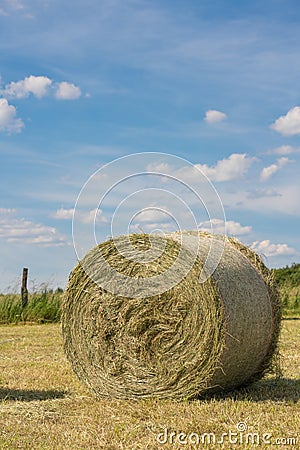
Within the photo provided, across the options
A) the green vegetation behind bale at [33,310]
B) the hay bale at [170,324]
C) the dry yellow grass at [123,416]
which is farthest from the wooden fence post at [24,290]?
the hay bale at [170,324]

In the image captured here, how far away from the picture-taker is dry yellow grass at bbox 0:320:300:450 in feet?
15.9

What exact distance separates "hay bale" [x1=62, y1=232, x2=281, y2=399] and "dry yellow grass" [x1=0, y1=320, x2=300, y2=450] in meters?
0.22

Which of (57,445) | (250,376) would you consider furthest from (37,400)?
(250,376)

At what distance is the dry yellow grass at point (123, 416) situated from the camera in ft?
15.9

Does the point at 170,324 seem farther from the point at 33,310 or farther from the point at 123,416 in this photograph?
the point at 33,310

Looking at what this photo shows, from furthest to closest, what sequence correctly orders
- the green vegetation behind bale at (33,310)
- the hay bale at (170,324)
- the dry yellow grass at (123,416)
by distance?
the green vegetation behind bale at (33,310) < the hay bale at (170,324) < the dry yellow grass at (123,416)

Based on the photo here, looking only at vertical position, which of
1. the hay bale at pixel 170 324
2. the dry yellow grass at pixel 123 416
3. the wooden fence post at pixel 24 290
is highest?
the wooden fence post at pixel 24 290

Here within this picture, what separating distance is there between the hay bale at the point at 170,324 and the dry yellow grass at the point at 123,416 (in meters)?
0.22

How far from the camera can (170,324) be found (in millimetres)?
6305

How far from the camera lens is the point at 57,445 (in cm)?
477

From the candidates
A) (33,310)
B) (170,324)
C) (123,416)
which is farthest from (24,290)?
(123,416)

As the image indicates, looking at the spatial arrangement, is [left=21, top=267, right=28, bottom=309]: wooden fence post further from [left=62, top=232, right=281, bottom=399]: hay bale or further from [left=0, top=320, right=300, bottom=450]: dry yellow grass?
[left=62, top=232, right=281, bottom=399]: hay bale

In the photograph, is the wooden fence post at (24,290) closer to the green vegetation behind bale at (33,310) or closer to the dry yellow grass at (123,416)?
the green vegetation behind bale at (33,310)

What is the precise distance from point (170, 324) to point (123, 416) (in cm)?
107
